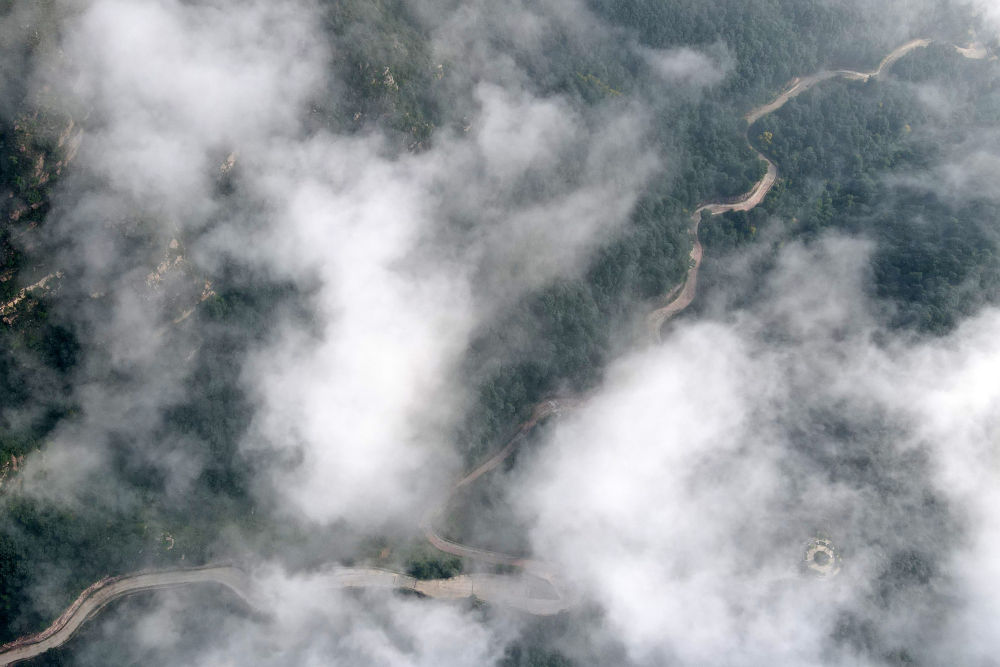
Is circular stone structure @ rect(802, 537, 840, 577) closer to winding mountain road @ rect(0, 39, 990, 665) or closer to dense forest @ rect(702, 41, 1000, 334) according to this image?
winding mountain road @ rect(0, 39, 990, 665)

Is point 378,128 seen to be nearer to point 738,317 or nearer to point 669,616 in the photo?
point 738,317

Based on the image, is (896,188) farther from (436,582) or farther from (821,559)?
(436,582)

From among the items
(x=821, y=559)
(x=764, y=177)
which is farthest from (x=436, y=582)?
(x=764, y=177)

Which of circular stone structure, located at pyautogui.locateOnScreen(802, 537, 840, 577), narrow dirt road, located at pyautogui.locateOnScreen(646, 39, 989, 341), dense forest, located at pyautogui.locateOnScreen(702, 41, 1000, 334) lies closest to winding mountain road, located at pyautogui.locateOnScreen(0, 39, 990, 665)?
narrow dirt road, located at pyautogui.locateOnScreen(646, 39, 989, 341)

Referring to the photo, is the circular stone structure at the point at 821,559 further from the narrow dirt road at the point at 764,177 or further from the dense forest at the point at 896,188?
the narrow dirt road at the point at 764,177

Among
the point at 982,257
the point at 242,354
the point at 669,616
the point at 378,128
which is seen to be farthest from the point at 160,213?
the point at 982,257

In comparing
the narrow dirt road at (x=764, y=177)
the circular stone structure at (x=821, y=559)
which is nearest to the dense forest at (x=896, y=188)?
the narrow dirt road at (x=764, y=177)

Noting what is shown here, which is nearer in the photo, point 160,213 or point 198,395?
point 160,213
